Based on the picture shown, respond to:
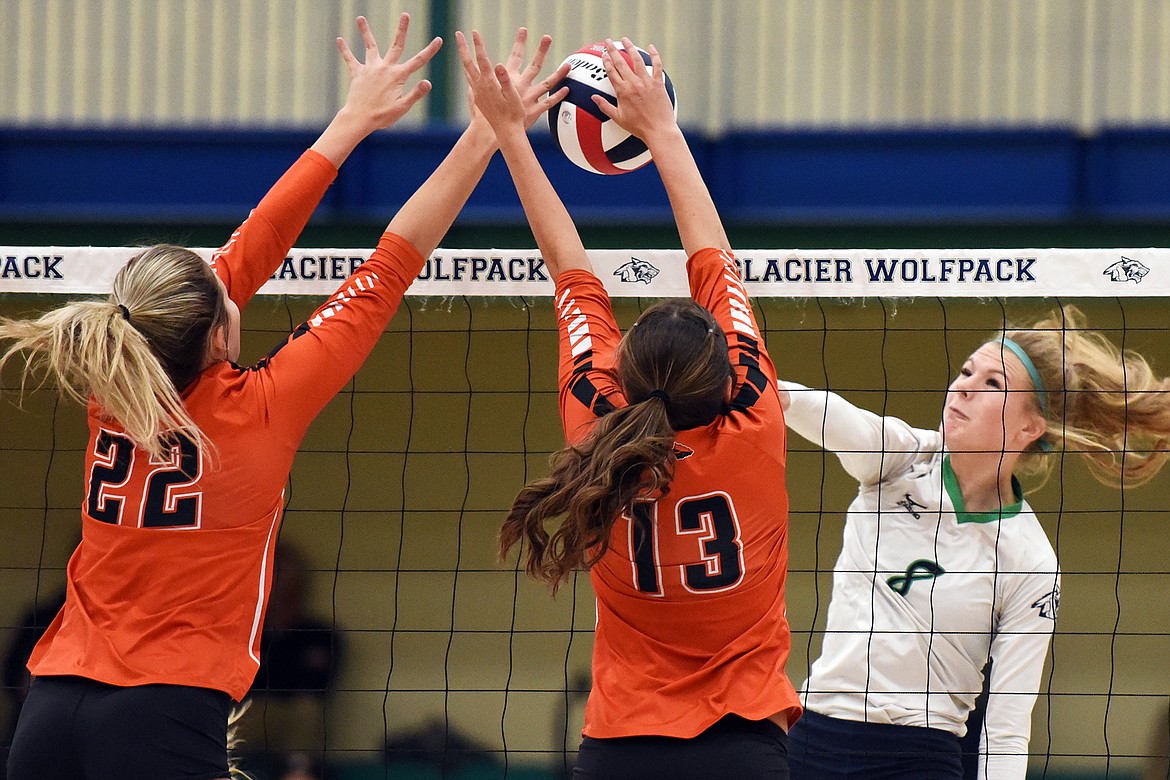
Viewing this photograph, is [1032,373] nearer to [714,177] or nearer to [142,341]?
[142,341]

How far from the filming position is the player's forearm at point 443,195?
2.63 meters

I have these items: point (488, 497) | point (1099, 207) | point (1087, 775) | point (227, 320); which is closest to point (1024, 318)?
point (1099, 207)

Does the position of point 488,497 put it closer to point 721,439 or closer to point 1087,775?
point 1087,775

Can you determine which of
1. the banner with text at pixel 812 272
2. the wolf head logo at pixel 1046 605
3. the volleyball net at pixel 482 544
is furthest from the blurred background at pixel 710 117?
the wolf head logo at pixel 1046 605

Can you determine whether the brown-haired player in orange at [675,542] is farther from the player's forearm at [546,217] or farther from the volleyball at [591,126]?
the volleyball at [591,126]

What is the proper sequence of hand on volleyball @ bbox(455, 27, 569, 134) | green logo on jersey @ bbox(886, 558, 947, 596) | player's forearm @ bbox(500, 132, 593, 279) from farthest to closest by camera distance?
green logo on jersey @ bbox(886, 558, 947, 596) → hand on volleyball @ bbox(455, 27, 569, 134) → player's forearm @ bbox(500, 132, 593, 279)

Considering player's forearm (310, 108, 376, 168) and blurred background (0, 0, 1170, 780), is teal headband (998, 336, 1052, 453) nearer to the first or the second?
player's forearm (310, 108, 376, 168)

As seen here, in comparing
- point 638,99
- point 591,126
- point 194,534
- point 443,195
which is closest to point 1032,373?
point 591,126

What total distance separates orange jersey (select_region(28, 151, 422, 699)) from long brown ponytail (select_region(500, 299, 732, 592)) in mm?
446

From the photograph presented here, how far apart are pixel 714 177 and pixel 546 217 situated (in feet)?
13.8

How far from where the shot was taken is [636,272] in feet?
10.7

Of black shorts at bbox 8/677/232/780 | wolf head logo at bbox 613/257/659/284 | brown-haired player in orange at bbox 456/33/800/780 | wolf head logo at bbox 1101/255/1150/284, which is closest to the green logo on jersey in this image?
wolf head logo at bbox 1101/255/1150/284

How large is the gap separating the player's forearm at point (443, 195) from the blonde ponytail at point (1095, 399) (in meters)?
1.76

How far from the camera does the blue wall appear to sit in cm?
652
